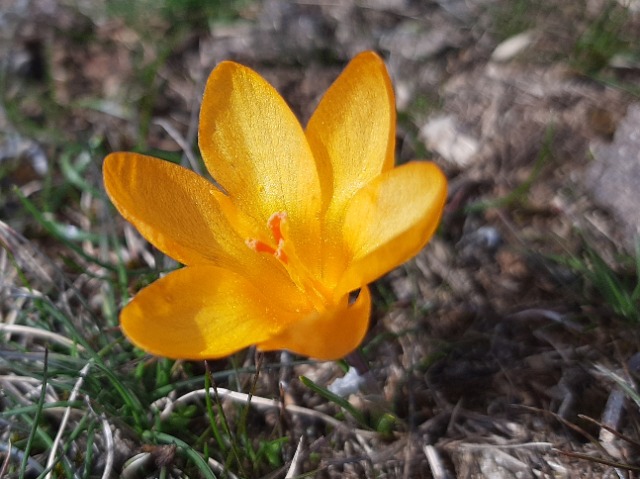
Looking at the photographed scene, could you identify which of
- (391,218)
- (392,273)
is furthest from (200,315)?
(392,273)

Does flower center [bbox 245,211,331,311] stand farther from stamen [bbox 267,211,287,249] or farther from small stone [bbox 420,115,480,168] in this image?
small stone [bbox 420,115,480,168]

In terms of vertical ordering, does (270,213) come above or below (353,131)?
below

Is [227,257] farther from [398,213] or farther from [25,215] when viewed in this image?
[25,215]

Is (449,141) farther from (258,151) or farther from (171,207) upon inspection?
(171,207)

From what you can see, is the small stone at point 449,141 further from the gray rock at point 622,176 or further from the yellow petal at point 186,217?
the yellow petal at point 186,217

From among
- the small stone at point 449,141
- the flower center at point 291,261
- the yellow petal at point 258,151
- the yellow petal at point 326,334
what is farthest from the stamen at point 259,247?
the small stone at point 449,141

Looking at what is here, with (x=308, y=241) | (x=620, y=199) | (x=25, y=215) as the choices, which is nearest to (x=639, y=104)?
(x=620, y=199)
